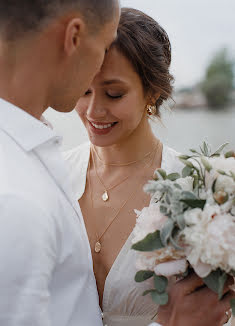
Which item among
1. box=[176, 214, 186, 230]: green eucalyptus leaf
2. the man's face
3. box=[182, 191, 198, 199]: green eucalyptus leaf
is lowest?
box=[176, 214, 186, 230]: green eucalyptus leaf

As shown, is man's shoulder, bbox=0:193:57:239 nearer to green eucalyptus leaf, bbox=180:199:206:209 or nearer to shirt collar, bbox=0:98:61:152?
shirt collar, bbox=0:98:61:152

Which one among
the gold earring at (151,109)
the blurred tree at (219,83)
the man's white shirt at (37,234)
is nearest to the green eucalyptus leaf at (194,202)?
the man's white shirt at (37,234)

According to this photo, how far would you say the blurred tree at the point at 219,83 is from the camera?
961 cm

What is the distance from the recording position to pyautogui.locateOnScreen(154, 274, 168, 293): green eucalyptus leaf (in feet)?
4.53

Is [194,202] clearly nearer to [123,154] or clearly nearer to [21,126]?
[21,126]

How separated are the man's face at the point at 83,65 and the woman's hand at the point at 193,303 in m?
0.70

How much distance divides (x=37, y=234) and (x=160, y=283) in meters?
0.48

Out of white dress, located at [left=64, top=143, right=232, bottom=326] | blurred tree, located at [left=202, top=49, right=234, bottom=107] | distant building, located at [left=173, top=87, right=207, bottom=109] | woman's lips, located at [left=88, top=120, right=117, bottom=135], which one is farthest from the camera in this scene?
blurred tree, located at [left=202, top=49, right=234, bottom=107]

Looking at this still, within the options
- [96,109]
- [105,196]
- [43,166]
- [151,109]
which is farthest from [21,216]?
[151,109]

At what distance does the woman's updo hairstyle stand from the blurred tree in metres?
7.37

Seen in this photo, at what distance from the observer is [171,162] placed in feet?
6.98

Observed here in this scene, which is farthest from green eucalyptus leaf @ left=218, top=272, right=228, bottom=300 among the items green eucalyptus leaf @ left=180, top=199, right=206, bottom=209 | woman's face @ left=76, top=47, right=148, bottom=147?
woman's face @ left=76, top=47, right=148, bottom=147

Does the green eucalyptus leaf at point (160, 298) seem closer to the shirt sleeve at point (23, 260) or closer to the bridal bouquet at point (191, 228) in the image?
the bridal bouquet at point (191, 228)

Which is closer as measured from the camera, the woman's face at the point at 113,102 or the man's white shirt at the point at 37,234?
the man's white shirt at the point at 37,234
